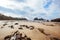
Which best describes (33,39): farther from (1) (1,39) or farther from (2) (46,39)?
(1) (1,39)

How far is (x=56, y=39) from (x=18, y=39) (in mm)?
2058

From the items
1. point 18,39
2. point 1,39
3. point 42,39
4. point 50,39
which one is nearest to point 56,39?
point 50,39

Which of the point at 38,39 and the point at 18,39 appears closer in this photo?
the point at 18,39

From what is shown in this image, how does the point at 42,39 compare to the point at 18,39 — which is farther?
the point at 42,39

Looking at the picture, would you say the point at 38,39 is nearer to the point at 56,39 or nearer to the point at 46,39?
the point at 46,39

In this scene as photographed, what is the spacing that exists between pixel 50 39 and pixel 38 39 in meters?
0.61

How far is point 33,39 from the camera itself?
248 inches

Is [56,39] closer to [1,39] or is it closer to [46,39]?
Answer: [46,39]

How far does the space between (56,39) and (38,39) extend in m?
0.93

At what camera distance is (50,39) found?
6211mm

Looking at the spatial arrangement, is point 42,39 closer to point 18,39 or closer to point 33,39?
point 33,39

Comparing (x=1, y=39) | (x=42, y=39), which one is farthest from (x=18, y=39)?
(x=42, y=39)

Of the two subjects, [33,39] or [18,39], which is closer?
[18,39]

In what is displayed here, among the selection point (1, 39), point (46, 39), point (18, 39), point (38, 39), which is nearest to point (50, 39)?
point (46, 39)
